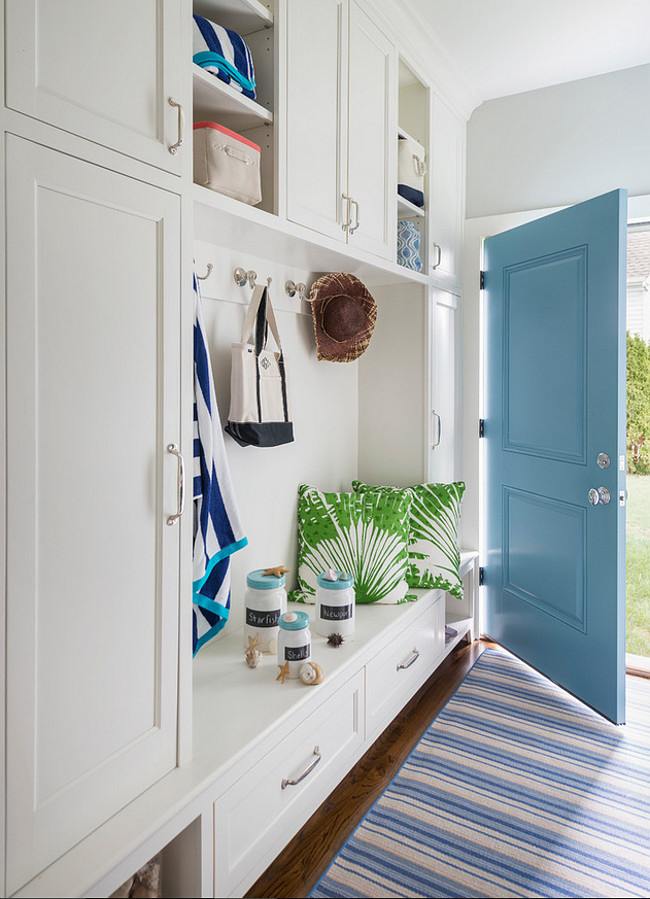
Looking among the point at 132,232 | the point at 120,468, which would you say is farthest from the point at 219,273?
the point at 120,468

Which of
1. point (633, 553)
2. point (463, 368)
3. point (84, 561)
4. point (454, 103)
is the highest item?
point (454, 103)

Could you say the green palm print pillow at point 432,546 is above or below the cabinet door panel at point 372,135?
below

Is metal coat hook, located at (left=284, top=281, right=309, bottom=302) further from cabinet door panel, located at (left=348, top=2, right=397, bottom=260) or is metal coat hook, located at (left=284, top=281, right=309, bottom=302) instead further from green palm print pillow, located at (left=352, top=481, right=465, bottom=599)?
green palm print pillow, located at (left=352, top=481, right=465, bottom=599)

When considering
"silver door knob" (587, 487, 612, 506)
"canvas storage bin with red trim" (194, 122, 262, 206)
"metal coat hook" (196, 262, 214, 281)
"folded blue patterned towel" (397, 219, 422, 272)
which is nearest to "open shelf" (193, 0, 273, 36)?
"canvas storage bin with red trim" (194, 122, 262, 206)

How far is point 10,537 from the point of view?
999 millimetres

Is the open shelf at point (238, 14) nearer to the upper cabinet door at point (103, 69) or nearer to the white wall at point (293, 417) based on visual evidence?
the upper cabinet door at point (103, 69)

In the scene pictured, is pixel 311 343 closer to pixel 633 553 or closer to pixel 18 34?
pixel 18 34

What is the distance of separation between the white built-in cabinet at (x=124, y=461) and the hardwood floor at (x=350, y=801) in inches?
2.5

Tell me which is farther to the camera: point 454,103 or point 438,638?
point 454,103

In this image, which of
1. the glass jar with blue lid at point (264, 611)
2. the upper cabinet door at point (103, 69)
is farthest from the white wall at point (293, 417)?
the upper cabinet door at point (103, 69)

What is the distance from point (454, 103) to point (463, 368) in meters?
1.22

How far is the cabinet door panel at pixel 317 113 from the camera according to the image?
70.4 inches

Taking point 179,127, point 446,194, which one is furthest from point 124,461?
point 446,194

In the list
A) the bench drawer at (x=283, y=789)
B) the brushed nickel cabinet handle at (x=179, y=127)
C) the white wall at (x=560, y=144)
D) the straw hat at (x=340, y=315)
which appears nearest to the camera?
the brushed nickel cabinet handle at (x=179, y=127)
